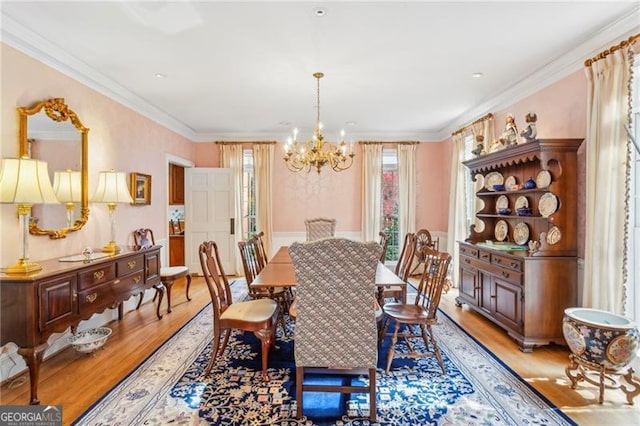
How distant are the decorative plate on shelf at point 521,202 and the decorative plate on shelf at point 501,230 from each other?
1.19 ft

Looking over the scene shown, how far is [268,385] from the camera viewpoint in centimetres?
246

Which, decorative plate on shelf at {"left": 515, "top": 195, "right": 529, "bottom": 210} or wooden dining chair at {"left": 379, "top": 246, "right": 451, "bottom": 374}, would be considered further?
decorative plate on shelf at {"left": 515, "top": 195, "right": 529, "bottom": 210}

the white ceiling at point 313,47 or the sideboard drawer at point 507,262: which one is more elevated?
the white ceiling at point 313,47

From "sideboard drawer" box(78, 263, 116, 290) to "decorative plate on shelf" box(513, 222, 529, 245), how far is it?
418cm

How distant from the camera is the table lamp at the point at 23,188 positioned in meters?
2.17

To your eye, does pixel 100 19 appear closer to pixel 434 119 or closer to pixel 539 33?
pixel 539 33

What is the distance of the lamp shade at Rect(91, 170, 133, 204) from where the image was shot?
3.29m

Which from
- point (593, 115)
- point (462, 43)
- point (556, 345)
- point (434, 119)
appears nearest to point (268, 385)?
point (556, 345)

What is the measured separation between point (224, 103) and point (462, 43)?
3.07 meters

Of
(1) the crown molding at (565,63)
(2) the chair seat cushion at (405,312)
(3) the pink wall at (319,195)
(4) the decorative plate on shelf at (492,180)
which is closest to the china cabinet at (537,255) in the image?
→ (4) the decorative plate on shelf at (492,180)

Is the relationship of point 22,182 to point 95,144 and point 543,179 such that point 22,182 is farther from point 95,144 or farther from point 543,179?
point 543,179

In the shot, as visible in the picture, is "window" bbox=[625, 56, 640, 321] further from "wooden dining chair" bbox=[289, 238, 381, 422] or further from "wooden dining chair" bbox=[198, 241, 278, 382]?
"wooden dining chair" bbox=[198, 241, 278, 382]

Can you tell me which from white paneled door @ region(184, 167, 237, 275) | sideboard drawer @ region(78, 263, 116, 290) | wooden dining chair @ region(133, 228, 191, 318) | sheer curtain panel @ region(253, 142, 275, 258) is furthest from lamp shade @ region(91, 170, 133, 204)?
sheer curtain panel @ region(253, 142, 275, 258)

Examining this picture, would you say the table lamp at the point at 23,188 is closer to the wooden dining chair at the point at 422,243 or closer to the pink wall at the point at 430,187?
the wooden dining chair at the point at 422,243
